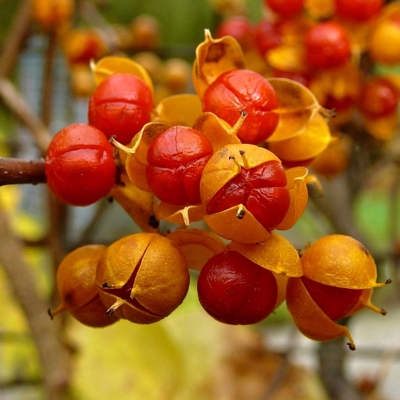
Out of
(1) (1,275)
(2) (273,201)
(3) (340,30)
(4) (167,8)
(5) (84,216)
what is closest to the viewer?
(2) (273,201)

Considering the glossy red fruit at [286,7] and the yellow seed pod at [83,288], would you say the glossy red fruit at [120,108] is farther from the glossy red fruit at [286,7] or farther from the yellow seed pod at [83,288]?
the glossy red fruit at [286,7]

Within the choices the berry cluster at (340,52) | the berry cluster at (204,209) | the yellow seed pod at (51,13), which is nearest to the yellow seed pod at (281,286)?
the berry cluster at (204,209)

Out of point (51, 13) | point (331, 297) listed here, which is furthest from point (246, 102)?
point (51, 13)

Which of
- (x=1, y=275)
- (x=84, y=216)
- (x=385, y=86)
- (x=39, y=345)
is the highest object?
(x=385, y=86)

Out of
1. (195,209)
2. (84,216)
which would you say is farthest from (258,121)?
(84,216)

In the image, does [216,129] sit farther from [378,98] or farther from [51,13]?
[51,13]

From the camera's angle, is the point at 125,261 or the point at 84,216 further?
the point at 84,216

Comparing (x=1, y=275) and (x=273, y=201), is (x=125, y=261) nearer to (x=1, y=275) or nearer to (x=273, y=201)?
(x=273, y=201)
